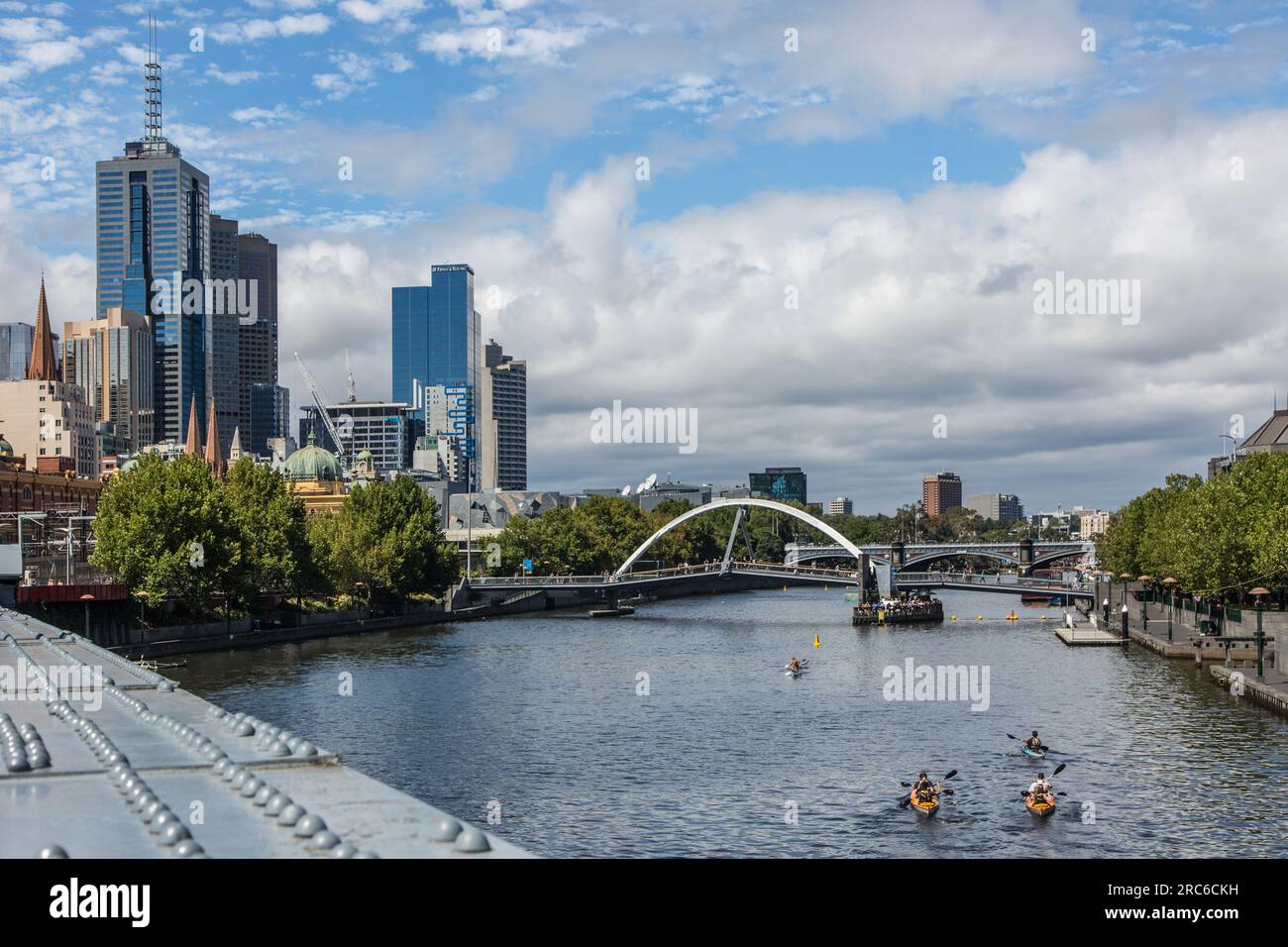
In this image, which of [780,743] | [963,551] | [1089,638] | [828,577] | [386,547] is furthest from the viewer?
[963,551]

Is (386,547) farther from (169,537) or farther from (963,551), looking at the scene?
(963,551)

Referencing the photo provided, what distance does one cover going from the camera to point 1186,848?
32969 mm

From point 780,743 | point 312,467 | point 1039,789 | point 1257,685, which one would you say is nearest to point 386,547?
point 312,467

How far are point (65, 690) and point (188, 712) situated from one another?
4222mm

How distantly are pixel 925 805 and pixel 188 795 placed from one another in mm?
26040

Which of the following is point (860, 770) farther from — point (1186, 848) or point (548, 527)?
point (548, 527)

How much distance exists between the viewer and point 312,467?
180 metres

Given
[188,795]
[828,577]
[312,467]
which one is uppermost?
[312,467]

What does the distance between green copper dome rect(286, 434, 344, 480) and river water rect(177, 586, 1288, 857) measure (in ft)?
294

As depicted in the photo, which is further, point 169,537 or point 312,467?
point 312,467

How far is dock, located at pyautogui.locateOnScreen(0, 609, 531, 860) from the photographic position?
11781 millimetres

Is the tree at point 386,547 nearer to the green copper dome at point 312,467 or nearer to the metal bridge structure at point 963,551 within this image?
the green copper dome at point 312,467

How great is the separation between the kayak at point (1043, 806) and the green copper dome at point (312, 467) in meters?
151

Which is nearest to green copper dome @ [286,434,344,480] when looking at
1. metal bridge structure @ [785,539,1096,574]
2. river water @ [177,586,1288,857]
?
metal bridge structure @ [785,539,1096,574]
